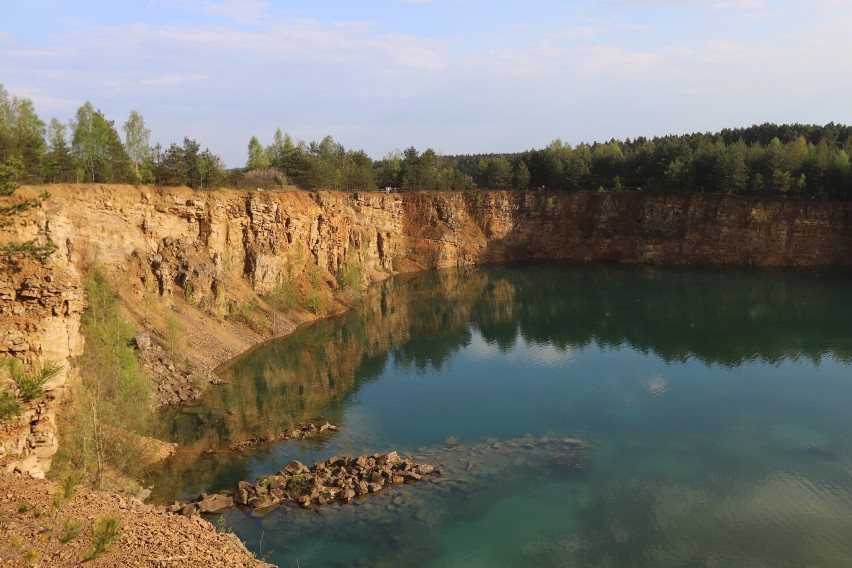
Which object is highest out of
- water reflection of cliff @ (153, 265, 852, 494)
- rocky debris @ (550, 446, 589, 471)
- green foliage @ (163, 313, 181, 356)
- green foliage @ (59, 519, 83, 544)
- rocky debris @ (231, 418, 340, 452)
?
green foliage @ (59, 519, 83, 544)

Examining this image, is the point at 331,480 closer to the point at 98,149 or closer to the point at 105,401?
the point at 105,401

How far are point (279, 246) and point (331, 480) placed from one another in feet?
114

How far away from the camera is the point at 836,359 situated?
129 feet

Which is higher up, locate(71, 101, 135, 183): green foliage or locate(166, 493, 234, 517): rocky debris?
locate(71, 101, 135, 183): green foliage

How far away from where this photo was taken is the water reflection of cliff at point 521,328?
34281 mm

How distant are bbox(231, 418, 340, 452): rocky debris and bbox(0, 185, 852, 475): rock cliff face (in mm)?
7045

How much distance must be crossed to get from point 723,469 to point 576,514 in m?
7.42

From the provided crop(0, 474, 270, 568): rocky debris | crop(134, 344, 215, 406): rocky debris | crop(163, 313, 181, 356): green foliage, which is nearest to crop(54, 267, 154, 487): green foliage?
crop(134, 344, 215, 406): rocky debris

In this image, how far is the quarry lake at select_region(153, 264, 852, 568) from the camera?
66.1 ft

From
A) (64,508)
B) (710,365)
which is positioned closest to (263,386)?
(64,508)

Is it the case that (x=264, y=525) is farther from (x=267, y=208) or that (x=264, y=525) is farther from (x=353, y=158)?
(x=353, y=158)

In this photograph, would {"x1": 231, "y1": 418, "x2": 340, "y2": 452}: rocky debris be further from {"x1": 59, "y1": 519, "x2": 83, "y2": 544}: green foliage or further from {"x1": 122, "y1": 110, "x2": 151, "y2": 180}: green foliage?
{"x1": 122, "y1": 110, "x2": 151, "y2": 180}: green foliage

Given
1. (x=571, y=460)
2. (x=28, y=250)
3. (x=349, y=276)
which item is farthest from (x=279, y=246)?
(x=28, y=250)

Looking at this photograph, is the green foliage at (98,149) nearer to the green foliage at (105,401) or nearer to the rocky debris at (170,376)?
the green foliage at (105,401)
